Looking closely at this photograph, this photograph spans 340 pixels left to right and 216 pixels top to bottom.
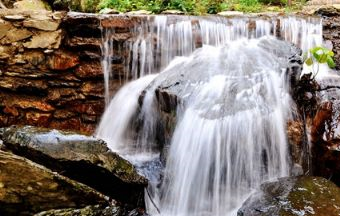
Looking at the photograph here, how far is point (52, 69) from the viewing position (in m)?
6.32

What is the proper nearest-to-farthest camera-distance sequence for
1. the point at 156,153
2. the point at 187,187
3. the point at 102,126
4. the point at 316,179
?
the point at 316,179 < the point at 187,187 < the point at 156,153 < the point at 102,126

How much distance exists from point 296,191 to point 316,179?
1.36ft

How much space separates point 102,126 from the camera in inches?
251

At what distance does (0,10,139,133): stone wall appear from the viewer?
6.20 metres

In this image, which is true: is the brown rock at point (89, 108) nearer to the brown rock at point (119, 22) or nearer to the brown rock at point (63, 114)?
the brown rock at point (63, 114)

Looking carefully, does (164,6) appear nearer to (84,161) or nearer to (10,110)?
(10,110)

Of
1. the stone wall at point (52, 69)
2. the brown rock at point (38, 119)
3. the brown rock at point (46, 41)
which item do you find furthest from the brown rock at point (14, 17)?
the brown rock at point (38, 119)

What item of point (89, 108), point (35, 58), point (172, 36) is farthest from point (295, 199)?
point (35, 58)

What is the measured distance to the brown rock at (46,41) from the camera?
20.3 feet

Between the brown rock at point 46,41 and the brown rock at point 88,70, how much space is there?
55 centimetres

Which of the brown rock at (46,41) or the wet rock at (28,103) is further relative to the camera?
the wet rock at (28,103)

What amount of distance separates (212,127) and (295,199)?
1.33 m

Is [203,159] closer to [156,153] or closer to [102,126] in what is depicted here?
[156,153]

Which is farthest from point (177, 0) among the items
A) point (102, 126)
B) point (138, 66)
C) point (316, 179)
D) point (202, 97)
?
point (316, 179)
